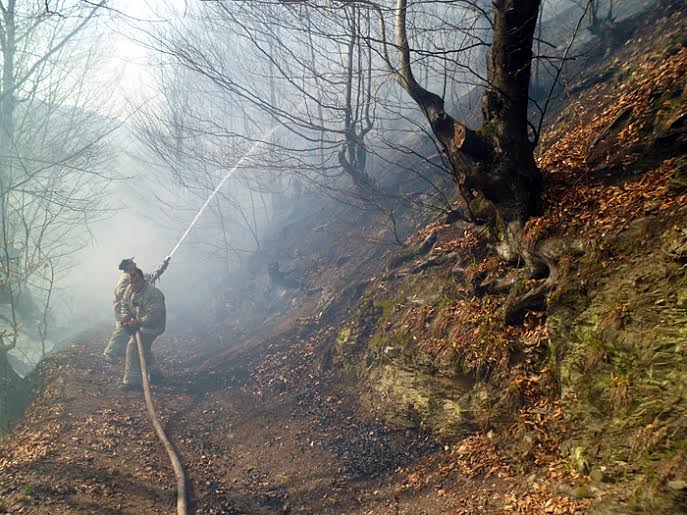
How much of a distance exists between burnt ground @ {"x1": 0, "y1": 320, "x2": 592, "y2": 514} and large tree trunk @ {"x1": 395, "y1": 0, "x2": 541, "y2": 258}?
299 cm

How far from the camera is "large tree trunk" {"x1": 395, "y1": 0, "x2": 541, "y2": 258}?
405 centimetres

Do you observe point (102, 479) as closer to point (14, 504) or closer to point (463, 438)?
point (14, 504)

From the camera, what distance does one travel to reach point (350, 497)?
4855mm

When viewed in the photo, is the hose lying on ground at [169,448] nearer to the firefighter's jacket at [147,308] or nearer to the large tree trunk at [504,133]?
the firefighter's jacket at [147,308]

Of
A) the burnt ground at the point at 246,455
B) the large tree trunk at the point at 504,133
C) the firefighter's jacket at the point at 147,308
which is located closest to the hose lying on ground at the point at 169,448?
the burnt ground at the point at 246,455

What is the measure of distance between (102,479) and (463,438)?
16.2ft

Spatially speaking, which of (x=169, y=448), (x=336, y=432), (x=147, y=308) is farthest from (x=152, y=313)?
(x=336, y=432)

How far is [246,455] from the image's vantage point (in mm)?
6246

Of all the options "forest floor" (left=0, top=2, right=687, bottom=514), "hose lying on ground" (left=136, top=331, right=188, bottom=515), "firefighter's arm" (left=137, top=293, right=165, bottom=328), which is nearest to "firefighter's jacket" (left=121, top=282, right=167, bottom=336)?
"firefighter's arm" (left=137, top=293, right=165, bottom=328)

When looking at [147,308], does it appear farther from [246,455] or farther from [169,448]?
[246,455]

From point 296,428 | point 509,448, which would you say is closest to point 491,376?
point 509,448

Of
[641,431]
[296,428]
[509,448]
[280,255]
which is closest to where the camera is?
[641,431]

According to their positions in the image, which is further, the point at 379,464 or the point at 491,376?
the point at 379,464

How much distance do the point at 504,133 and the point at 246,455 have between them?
20.1 ft
